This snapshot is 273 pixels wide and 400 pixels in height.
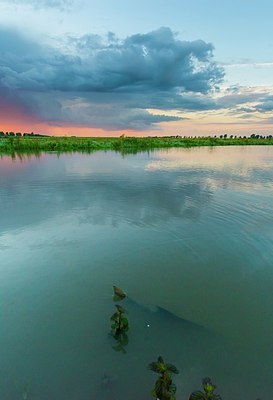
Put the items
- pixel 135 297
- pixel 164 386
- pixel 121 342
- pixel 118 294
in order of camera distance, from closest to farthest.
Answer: pixel 164 386, pixel 121 342, pixel 118 294, pixel 135 297

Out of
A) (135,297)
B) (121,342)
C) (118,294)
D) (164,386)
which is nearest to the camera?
(164,386)

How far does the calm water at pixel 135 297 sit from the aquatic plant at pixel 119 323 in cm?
17

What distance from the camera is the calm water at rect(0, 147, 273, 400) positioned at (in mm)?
3512

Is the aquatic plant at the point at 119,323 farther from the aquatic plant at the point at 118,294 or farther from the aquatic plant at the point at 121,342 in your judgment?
the aquatic plant at the point at 118,294

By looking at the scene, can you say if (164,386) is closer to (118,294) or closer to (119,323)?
(119,323)

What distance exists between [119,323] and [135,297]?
3.27ft

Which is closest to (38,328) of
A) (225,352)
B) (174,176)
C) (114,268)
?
(114,268)

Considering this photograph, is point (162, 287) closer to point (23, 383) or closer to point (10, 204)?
point (23, 383)

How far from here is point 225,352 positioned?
387 cm

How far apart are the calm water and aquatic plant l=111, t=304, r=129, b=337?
17 centimetres

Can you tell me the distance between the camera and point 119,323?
4.05 metres

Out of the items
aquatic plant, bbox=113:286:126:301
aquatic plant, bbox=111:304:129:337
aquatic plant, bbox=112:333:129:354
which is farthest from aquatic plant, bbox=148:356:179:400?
aquatic plant, bbox=113:286:126:301

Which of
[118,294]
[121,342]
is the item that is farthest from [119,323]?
[118,294]

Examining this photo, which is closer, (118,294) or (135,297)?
(118,294)
